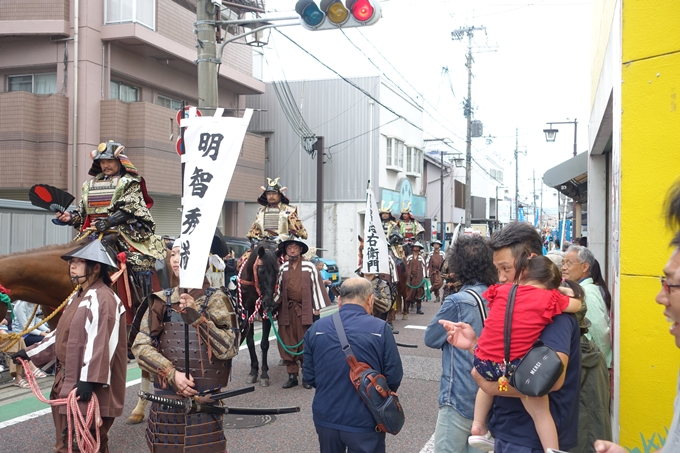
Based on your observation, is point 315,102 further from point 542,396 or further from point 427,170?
point 542,396

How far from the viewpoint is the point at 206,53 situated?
27.0 feet

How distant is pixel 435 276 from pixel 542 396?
16.1 meters

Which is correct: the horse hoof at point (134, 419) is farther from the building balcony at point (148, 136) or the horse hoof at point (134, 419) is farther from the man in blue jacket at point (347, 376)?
the building balcony at point (148, 136)

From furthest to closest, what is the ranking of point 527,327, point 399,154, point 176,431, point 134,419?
point 399,154, point 134,419, point 176,431, point 527,327

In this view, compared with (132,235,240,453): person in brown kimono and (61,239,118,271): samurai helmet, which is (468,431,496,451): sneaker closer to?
(132,235,240,453): person in brown kimono

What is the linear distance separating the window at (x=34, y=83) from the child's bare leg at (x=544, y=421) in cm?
1538

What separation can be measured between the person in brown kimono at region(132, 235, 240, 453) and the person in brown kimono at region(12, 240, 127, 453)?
28 centimetres

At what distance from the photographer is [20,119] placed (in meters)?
14.2

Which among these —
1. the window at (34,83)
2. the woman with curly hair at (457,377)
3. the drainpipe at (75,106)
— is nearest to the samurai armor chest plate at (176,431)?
the woman with curly hair at (457,377)

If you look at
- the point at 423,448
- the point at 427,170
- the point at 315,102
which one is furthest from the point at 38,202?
the point at 427,170

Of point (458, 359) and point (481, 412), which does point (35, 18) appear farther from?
point (481, 412)

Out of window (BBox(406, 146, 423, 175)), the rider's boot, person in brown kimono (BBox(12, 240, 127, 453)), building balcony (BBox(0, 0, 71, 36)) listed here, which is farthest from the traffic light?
window (BBox(406, 146, 423, 175))

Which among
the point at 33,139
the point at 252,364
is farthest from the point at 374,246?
the point at 33,139

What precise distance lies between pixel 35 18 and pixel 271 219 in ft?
31.2
